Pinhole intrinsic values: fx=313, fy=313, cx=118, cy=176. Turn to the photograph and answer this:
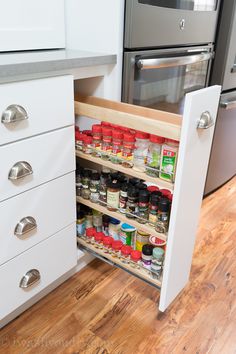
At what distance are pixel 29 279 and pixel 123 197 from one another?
1.32 feet

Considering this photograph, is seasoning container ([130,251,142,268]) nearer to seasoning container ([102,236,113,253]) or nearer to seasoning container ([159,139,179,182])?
seasoning container ([102,236,113,253])

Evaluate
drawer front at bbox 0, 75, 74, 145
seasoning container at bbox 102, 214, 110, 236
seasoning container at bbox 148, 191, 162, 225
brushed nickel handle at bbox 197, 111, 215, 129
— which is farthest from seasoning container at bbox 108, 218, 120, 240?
brushed nickel handle at bbox 197, 111, 215, 129

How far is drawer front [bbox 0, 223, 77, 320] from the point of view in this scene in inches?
37.5

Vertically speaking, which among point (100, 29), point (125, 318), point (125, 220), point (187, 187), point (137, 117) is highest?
point (100, 29)

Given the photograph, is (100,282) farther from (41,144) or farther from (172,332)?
(41,144)

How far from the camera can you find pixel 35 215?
38.0 inches

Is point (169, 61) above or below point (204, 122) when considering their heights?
above

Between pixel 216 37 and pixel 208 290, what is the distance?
116 cm

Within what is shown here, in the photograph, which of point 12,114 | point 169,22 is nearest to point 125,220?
point 12,114

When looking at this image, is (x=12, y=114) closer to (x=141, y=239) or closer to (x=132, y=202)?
(x=132, y=202)

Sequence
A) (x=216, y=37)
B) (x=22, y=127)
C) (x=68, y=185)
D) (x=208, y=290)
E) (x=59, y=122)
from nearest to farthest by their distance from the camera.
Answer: (x=22, y=127) < (x=59, y=122) < (x=68, y=185) < (x=208, y=290) < (x=216, y=37)

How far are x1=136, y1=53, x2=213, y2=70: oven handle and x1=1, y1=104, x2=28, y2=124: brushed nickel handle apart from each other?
0.49 meters

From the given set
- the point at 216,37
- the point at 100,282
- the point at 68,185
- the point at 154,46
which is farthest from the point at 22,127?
the point at 216,37

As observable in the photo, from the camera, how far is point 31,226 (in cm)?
94
